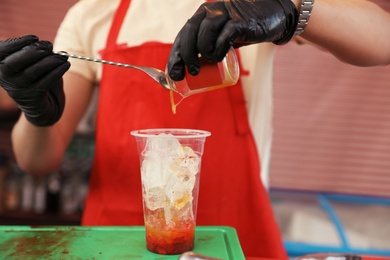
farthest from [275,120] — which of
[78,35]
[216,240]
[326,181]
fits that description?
[216,240]

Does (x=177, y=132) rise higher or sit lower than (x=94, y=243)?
higher

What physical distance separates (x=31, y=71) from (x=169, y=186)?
517 millimetres

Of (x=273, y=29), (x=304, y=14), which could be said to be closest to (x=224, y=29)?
(x=273, y=29)

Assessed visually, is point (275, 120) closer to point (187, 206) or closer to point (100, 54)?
point (100, 54)

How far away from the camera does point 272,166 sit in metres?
3.42

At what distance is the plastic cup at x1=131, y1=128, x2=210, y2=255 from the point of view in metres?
1.19

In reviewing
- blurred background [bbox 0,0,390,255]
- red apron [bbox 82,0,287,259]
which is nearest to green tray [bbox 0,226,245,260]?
red apron [bbox 82,0,287,259]

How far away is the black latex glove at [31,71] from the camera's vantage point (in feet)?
4.18

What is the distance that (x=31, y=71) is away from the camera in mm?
1310

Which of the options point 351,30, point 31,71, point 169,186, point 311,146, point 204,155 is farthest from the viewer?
point 311,146

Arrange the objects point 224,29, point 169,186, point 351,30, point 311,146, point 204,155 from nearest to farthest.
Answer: point 224,29 < point 169,186 < point 351,30 < point 204,155 < point 311,146

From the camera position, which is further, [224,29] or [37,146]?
[37,146]

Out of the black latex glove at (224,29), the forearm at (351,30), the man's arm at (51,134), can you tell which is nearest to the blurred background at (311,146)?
the man's arm at (51,134)

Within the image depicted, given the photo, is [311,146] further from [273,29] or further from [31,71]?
[31,71]
